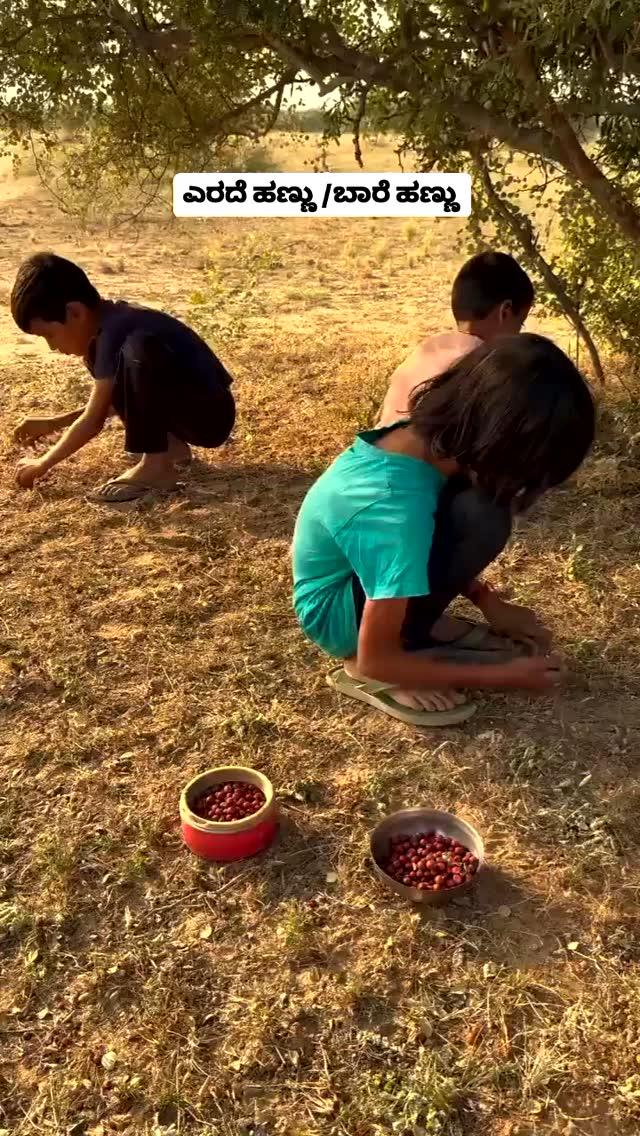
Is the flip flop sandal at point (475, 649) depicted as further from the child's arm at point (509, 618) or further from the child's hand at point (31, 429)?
the child's hand at point (31, 429)

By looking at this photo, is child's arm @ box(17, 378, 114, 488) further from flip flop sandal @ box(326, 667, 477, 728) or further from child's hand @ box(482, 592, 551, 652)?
child's hand @ box(482, 592, 551, 652)

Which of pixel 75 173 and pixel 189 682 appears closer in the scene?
pixel 189 682

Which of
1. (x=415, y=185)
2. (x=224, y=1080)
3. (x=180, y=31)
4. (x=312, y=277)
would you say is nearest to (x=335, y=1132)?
(x=224, y=1080)

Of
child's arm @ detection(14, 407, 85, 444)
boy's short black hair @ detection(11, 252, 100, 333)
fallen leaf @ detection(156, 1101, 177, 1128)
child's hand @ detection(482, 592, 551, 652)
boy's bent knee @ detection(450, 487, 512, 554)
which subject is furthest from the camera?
child's arm @ detection(14, 407, 85, 444)

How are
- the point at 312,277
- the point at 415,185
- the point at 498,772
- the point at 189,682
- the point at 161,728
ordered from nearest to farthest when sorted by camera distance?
the point at 498,772
the point at 161,728
the point at 189,682
the point at 415,185
the point at 312,277

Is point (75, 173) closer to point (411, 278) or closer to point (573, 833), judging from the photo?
point (573, 833)

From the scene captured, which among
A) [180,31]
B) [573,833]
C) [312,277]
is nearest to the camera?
[573,833]

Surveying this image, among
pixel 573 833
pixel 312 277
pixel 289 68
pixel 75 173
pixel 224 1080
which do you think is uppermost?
pixel 289 68

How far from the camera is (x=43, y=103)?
13.0 ft

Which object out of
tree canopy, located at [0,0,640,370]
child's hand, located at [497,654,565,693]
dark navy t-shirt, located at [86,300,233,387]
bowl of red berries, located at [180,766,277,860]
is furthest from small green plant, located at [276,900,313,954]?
dark navy t-shirt, located at [86,300,233,387]

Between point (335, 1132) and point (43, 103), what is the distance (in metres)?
3.99

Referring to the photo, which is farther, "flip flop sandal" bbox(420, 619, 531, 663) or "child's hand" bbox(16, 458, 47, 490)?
"child's hand" bbox(16, 458, 47, 490)

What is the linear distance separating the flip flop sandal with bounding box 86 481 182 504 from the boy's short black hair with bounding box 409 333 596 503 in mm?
2200

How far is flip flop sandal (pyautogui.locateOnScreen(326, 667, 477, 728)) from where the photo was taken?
8.93ft
